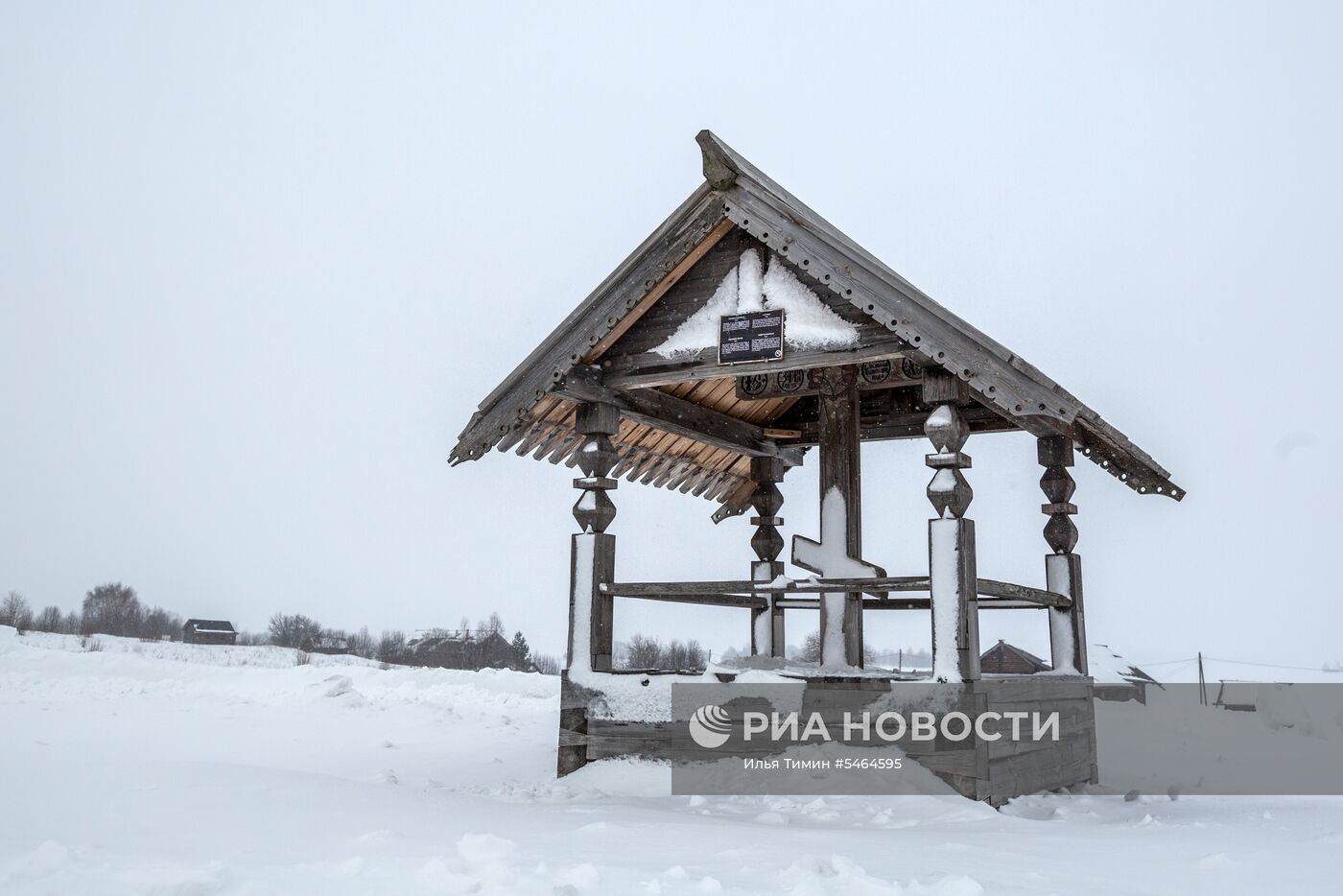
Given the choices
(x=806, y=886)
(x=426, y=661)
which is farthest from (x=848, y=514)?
(x=426, y=661)

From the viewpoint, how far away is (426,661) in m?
39.4

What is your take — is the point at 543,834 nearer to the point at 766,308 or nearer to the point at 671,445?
the point at 766,308

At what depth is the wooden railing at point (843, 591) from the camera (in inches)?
329

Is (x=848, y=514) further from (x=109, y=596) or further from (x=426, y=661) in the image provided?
(x=109, y=596)

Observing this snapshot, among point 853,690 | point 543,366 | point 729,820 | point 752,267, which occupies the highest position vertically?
point 752,267

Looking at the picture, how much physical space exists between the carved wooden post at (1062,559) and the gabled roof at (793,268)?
19.7 inches

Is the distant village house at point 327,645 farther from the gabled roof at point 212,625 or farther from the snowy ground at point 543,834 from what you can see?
the snowy ground at point 543,834

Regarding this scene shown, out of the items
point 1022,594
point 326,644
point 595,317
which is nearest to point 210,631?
point 326,644

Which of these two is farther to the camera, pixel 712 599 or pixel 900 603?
pixel 900 603

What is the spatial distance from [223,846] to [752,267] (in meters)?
6.05

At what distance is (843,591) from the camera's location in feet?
29.1

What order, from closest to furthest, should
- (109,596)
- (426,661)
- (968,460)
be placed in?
(968,460), (426,661), (109,596)

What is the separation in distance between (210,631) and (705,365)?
65.2 metres

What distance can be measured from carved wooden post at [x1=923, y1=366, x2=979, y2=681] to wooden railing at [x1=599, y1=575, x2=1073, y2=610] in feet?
0.69
